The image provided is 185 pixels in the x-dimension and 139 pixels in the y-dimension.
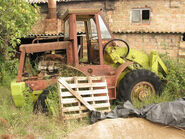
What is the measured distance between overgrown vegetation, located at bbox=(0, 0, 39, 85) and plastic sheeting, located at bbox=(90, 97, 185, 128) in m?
3.04

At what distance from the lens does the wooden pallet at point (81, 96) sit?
169 inches

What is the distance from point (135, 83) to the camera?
5098 millimetres

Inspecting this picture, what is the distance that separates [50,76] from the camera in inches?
201

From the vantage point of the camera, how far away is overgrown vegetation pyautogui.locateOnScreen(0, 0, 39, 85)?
543cm

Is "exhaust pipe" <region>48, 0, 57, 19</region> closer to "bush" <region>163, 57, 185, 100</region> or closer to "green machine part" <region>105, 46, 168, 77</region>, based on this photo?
"green machine part" <region>105, 46, 168, 77</region>

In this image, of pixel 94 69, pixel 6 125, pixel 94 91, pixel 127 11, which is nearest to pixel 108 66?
pixel 94 69

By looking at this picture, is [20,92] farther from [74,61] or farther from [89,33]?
[89,33]

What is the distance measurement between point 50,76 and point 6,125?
1.61m

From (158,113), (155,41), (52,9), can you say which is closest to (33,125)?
(158,113)

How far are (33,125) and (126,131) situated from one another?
5.73 feet

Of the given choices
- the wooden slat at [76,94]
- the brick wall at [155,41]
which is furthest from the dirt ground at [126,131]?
the brick wall at [155,41]

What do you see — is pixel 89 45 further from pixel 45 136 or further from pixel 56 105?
pixel 45 136

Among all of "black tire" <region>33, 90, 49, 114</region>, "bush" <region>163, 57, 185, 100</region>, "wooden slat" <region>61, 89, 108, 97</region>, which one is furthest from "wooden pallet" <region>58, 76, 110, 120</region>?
"bush" <region>163, 57, 185, 100</region>

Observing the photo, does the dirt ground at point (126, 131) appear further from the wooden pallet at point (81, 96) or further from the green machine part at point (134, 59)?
the green machine part at point (134, 59)
